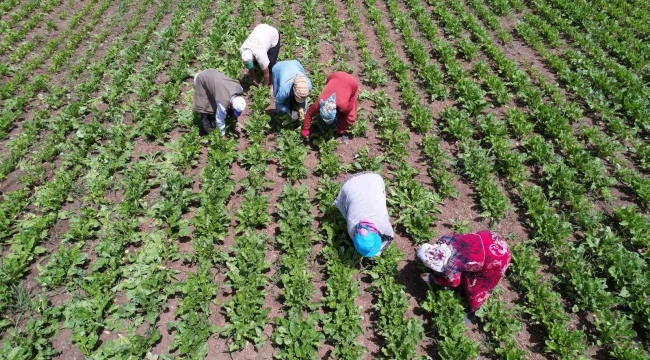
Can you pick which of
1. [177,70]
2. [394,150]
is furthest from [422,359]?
[177,70]

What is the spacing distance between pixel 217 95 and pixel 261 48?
5.95ft

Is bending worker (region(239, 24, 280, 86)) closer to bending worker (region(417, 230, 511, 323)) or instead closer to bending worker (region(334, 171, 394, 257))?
bending worker (region(334, 171, 394, 257))

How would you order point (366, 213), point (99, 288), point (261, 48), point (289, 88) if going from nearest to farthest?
point (366, 213)
point (99, 288)
point (289, 88)
point (261, 48)

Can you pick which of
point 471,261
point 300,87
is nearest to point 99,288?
Answer: point 300,87

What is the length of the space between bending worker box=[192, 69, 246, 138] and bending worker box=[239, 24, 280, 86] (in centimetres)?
118

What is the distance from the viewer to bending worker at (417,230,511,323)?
4815 millimetres


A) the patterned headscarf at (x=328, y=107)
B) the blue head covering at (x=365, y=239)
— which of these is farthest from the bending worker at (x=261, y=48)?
the blue head covering at (x=365, y=239)

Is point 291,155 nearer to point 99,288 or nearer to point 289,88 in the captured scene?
point 289,88

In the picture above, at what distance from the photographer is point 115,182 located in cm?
700

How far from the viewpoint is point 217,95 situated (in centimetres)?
687

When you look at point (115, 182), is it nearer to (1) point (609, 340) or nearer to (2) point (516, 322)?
(2) point (516, 322)

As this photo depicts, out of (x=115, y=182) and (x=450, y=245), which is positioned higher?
(x=450, y=245)

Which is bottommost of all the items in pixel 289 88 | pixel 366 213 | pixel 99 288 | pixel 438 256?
pixel 99 288

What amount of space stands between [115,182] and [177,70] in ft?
11.7
